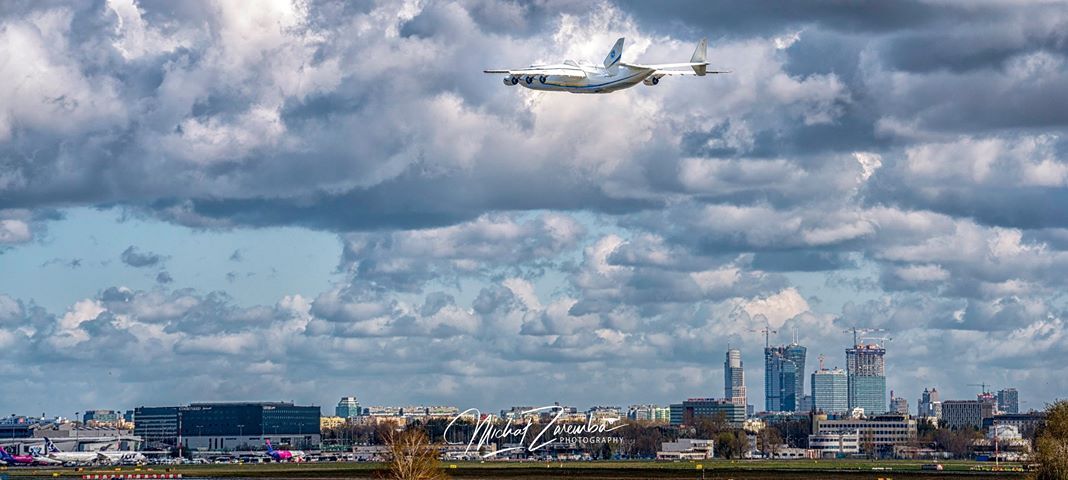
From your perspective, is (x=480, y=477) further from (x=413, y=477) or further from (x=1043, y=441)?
(x=1043, y=441)

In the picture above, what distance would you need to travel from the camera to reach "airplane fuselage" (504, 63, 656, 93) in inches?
5527

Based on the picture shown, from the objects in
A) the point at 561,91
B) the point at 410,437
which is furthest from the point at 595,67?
the point at 410,437

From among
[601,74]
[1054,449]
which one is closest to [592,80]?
[601,74]

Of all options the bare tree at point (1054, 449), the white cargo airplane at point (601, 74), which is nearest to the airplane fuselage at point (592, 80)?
the white cargo airplane at point (601, 74)

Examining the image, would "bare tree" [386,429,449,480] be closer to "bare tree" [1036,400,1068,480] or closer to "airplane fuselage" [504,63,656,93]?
"airplane fuselage" [504,63,656,93]

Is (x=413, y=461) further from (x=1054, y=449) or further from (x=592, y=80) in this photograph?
(x=1054, y=449)

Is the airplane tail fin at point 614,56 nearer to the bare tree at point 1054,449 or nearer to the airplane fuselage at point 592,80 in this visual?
the airplane fuselage at point 592,80

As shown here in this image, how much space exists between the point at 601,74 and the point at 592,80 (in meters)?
0.98

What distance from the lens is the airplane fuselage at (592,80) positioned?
140 m

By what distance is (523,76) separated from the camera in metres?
150

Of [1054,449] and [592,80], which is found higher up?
[592,80]

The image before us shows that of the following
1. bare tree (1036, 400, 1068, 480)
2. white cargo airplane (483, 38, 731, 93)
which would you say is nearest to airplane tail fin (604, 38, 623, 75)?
white cargo airplane (483, 38, 731, 93)

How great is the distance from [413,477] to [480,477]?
192 feet

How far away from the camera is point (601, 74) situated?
143875 millimetres
